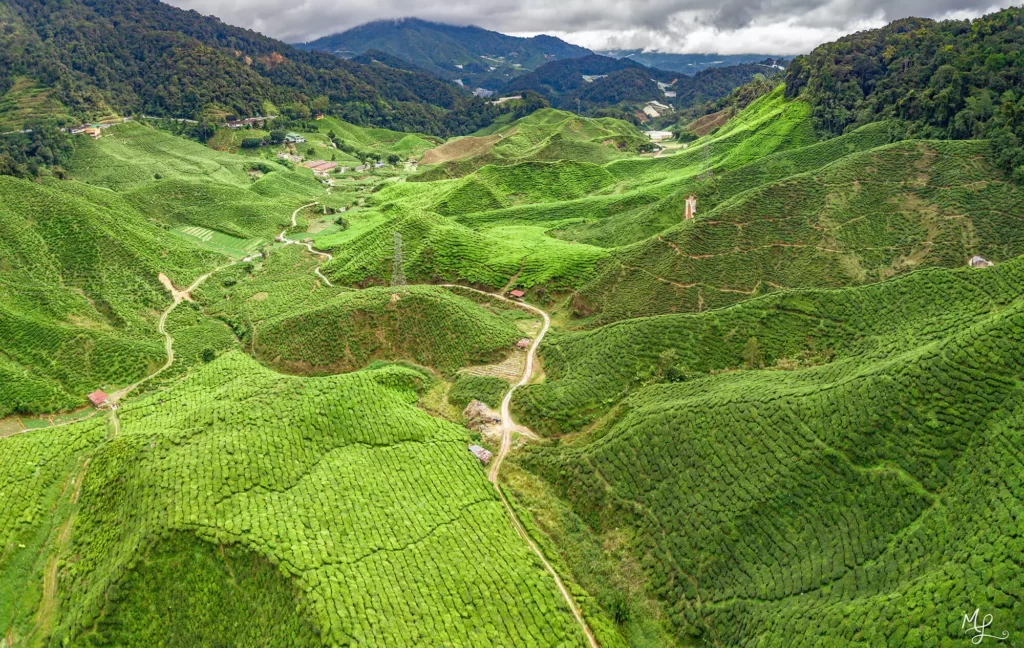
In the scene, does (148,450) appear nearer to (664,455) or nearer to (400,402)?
(400,402)

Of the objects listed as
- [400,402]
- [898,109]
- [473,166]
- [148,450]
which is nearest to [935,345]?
[400,402]

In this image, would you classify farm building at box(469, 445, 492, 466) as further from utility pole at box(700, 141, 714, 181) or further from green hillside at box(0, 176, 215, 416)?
utility pole at box(700, 141, 714, 181)

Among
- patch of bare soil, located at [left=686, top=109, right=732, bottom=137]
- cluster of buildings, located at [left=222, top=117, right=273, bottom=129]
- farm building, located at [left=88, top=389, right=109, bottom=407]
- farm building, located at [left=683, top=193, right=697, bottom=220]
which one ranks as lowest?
farm building, located at [left=88, top=389, right=109, bottom=407]

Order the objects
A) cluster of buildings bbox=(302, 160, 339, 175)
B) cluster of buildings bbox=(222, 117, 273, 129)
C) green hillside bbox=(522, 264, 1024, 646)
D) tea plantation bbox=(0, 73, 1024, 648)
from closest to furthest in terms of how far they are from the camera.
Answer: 1. green hillside bbox=(522, 264, 1024, 646)
2. tea plantation bbox=(0, 73, 1024, 648)
3. cluster of buildings bbox=(302, 160, 339, 175)
4. cluster of buildings bbox=(222, 117, 273, 129)

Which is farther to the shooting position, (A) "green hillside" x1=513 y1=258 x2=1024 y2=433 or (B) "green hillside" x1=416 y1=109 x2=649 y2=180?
(B) "green hillside" x1=416 y1=109 x2=649 y2=180

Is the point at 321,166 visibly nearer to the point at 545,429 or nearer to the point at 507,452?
the point at 545,429

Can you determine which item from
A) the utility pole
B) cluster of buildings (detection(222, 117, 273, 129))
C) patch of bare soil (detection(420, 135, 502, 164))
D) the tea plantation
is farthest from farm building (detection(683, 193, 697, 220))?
cluster of buildings (detection(222, 117, 273, 129))

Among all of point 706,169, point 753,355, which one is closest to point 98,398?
point 753,355

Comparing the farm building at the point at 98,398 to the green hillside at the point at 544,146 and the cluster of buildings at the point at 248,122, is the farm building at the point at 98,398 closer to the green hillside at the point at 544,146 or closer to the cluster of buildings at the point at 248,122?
the green hillside at the point at 544,146
